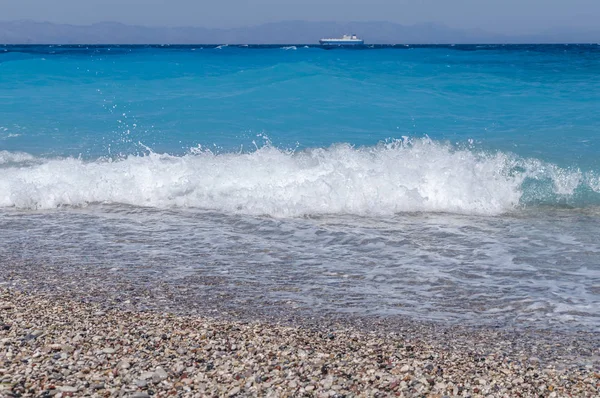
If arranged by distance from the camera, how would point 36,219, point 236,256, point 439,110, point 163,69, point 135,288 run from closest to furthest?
point 135,288
point 236,256
point 36,219
point 439,110
point 163,69

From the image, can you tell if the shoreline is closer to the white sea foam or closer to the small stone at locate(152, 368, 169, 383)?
the small stone at locate(152, 368, 169, 383)

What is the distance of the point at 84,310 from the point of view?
506cm

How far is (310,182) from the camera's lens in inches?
385

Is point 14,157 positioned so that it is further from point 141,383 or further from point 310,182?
point 141,383

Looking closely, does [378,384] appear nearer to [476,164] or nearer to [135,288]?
[135,288]

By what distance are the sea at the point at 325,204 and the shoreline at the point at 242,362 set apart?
0.62 metres

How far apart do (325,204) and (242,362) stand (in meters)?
5.09

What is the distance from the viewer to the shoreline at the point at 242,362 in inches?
150

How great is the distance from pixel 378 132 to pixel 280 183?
6078 mm

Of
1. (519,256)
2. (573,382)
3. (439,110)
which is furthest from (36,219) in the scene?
(439,110)

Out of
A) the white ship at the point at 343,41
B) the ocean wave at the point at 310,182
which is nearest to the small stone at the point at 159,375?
the ocean wave at the point at 310,182

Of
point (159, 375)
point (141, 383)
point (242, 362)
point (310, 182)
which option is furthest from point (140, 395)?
point (310, 182)

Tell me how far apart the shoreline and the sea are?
0.62 m

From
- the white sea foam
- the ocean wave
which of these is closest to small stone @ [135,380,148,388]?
the ocean wave
